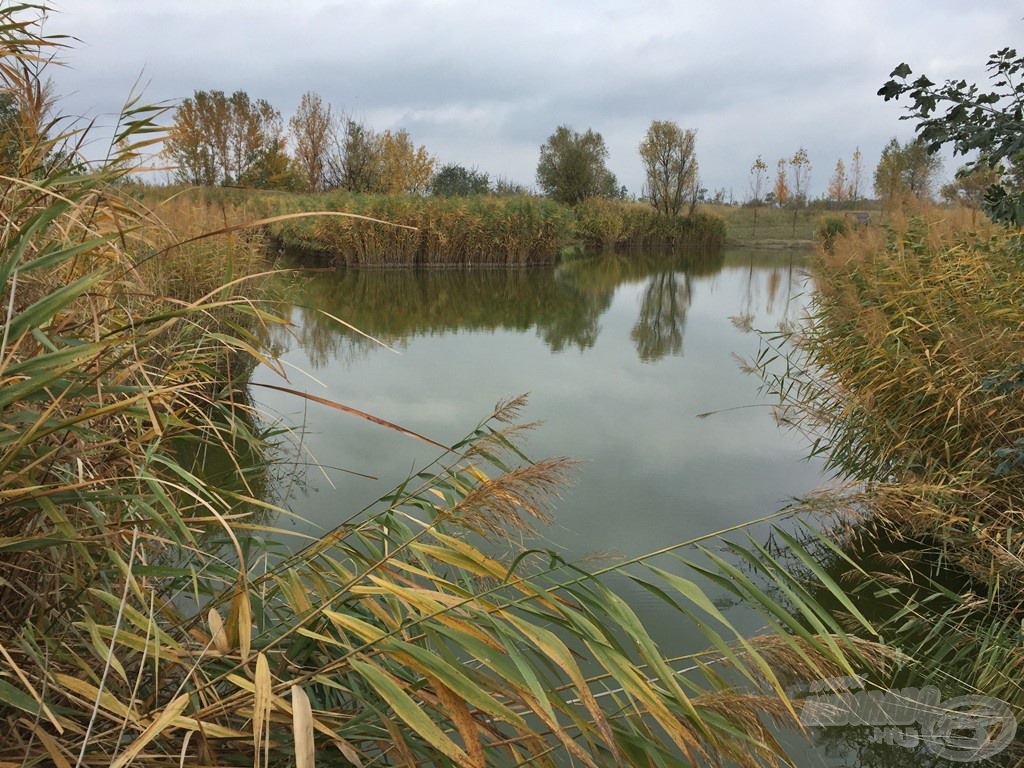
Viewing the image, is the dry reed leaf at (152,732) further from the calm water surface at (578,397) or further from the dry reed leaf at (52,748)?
the calm water surface at (578,397)

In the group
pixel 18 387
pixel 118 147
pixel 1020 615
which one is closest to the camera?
pixel 18 387

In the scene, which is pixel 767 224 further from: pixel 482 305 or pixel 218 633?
pixel 218 633

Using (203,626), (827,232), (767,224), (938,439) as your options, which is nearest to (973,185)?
(827,232)

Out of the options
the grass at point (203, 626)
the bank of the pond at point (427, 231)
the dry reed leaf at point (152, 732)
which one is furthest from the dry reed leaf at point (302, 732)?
the bank of the pond at point (427, 231)

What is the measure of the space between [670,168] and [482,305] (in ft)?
59.2

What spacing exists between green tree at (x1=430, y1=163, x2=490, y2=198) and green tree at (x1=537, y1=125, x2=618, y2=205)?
2.63 meters

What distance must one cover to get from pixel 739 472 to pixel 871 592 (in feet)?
3.97

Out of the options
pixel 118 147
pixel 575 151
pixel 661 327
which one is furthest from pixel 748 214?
pixel 118 147

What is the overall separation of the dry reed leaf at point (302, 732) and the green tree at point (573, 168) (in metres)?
24.6

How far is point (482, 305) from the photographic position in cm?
944

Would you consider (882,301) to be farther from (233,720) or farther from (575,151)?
(575,151)

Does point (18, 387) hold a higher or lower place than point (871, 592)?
higher

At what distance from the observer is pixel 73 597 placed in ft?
3.46

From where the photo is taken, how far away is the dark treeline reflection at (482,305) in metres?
7.02
